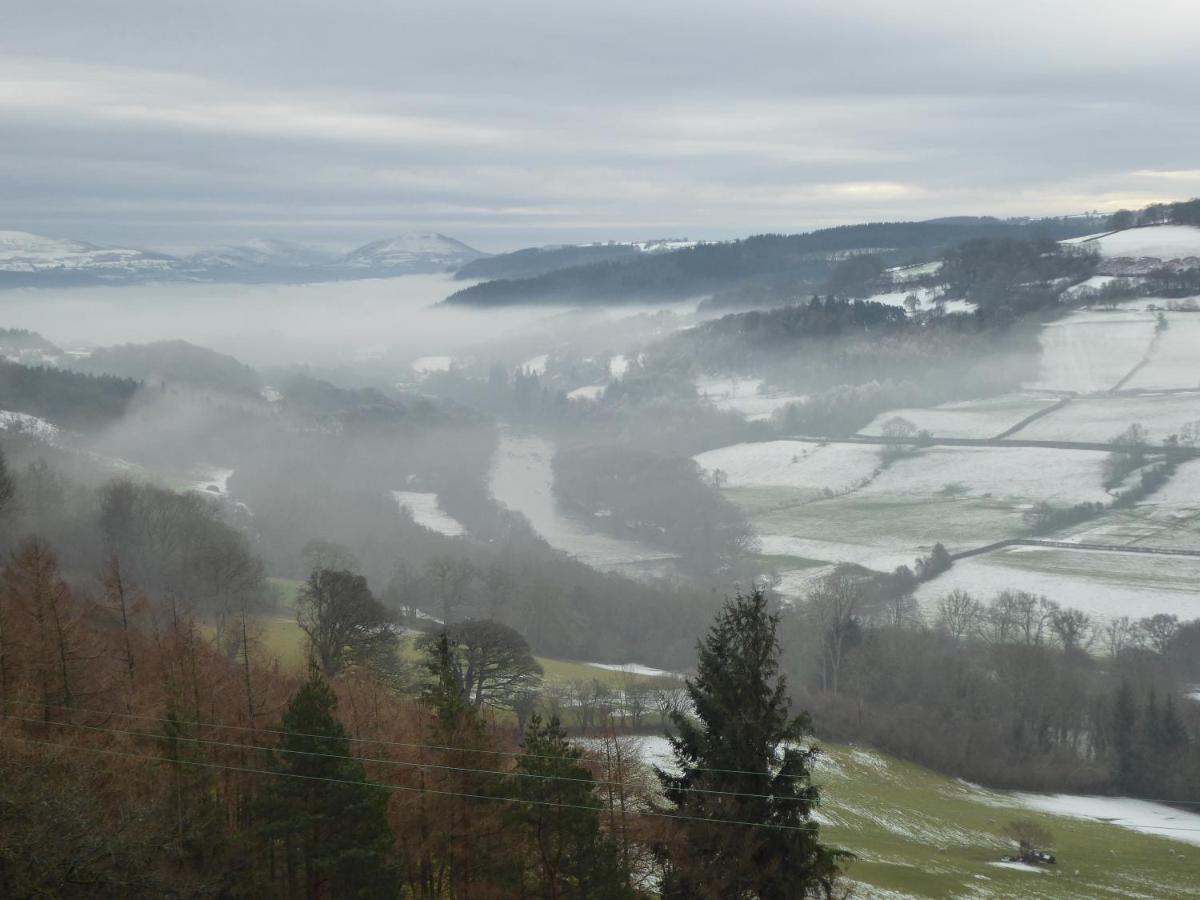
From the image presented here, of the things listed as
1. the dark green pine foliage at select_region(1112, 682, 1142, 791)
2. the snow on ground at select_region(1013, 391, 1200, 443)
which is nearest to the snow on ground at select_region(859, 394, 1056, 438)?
the snow on ground at select_region(1013, 391, 1200, 443)

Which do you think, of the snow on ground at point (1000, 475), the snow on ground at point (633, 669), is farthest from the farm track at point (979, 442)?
the snow on ground at point (633, 669)

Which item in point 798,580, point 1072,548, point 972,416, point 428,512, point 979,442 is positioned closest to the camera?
point 798,580

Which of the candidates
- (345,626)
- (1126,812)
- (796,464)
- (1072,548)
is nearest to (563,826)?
(345,626)

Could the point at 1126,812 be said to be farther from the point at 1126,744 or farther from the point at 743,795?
the point at 743,795

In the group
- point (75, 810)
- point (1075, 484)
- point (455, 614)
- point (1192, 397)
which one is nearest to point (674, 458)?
point (1075, 484)

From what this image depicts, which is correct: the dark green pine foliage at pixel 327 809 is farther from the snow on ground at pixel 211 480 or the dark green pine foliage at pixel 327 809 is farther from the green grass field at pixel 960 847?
the snow on ground at pixel 211 480

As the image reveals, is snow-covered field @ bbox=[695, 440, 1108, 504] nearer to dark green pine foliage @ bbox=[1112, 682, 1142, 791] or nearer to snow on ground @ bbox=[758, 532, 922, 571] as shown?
snow on ground @ bbox=[758, 532, 922, 571]
